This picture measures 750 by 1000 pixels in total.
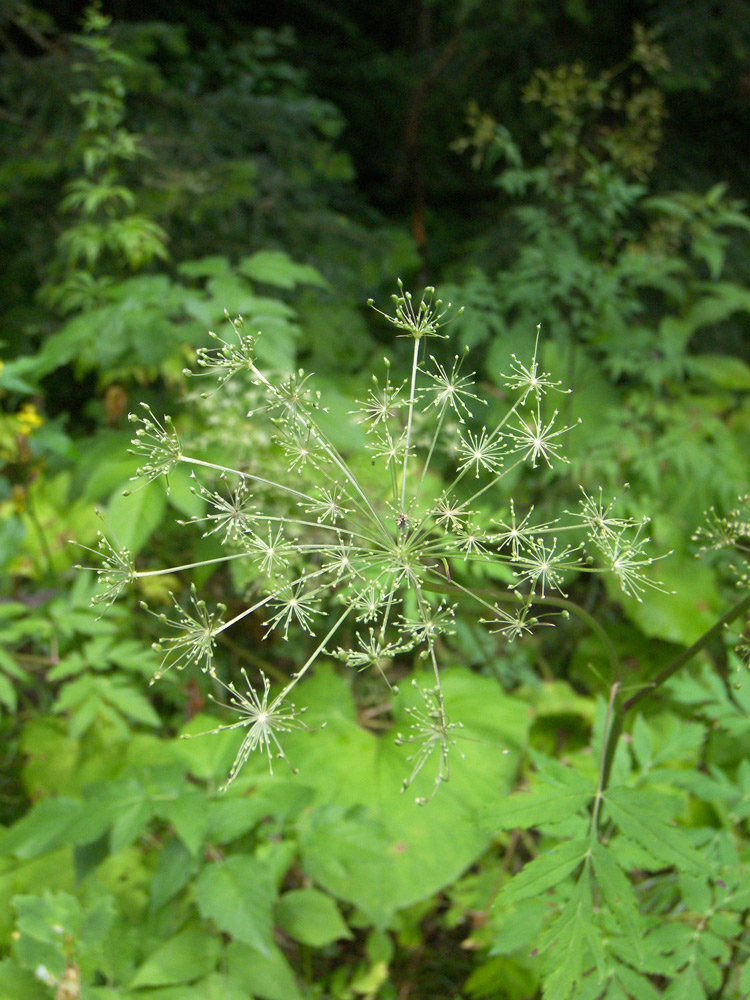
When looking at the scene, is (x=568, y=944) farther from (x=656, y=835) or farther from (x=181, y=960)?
(x=181, y=960)

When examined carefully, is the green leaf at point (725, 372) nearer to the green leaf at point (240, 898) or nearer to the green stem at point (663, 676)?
the green stem at point (663, 676)

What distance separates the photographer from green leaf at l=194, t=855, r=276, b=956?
159cm

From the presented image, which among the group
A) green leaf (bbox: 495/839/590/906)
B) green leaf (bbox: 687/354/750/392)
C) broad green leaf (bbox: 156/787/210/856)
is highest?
green leaf (bbox: 495/839/590/906)

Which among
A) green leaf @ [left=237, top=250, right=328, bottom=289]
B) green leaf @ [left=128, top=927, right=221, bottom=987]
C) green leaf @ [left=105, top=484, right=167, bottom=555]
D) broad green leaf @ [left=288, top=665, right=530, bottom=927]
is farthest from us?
green leaf @ [left=237, top=250, right=328, bottom=289]

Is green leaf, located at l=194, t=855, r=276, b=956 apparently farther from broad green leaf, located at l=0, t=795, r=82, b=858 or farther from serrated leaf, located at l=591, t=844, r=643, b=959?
serrated leaf, located at l=591, t=844, r=643, b=959

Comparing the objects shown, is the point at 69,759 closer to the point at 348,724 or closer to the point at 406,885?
the point at 348,724

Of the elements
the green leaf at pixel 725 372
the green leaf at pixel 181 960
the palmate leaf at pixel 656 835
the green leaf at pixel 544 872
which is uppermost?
the palmate leaf at pixel 656 835

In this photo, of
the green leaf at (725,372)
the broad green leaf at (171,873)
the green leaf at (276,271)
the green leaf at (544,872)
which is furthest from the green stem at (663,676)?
the green leaf at (725,372)

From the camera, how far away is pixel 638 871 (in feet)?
8.30

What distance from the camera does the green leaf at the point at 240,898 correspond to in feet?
5.21

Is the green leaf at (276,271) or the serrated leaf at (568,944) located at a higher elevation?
the green leaf at (276,271)

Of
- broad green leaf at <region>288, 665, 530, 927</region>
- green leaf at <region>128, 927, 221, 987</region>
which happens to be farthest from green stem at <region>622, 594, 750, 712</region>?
green leaf at <region>128, 927, 221, 987</region>

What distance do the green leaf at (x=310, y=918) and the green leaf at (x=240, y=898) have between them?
0.21 meters

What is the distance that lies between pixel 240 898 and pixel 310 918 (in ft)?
0.95
